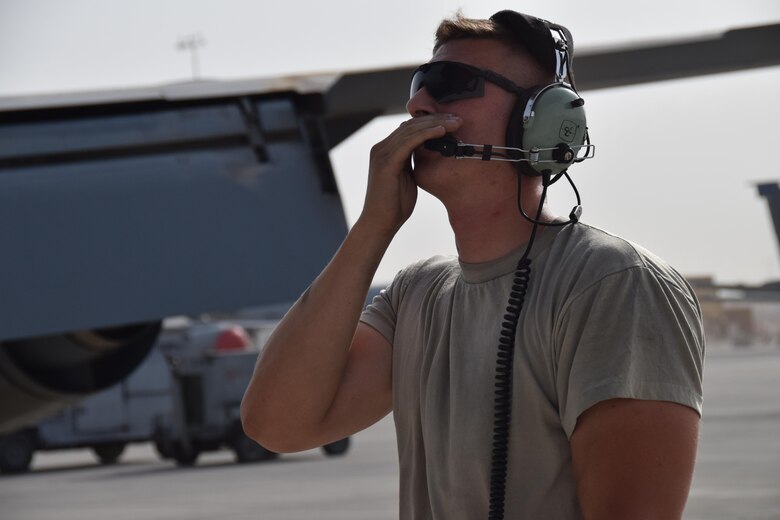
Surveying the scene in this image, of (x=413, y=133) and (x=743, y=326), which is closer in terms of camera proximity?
(x=413, y=133)

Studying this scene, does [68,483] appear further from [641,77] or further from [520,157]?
[520,157]

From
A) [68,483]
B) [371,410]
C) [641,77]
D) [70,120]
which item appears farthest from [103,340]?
[68,483]

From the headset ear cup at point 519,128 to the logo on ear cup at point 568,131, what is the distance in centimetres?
10

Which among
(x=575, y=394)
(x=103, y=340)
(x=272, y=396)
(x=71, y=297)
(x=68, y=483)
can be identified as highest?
(x=575, y=394)

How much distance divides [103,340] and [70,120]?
137 centimetres

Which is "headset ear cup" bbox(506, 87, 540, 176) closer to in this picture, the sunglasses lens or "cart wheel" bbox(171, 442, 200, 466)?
the sunglasses lens

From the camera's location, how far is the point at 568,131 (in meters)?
2.63

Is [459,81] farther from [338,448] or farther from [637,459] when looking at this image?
[338,448]

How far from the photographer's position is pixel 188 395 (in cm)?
2061

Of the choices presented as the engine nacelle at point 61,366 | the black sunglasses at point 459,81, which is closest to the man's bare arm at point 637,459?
the black sunglasses at point 459,81

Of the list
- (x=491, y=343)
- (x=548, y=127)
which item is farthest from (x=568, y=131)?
(x=491, y=343)

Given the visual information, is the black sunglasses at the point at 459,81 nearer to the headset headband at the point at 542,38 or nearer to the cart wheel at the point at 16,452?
the headset headband at the point at 542,38

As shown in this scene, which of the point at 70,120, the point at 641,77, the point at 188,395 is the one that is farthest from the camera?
the point at 188,395

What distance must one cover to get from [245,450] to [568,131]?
18.4 meters
